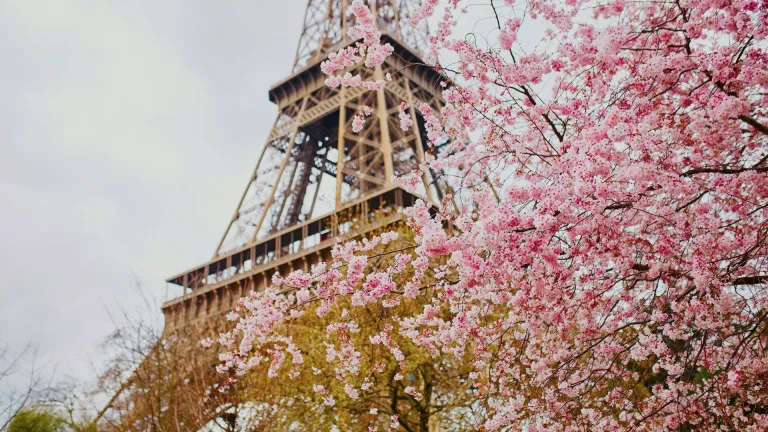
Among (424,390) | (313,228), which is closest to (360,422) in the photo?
(424,390)

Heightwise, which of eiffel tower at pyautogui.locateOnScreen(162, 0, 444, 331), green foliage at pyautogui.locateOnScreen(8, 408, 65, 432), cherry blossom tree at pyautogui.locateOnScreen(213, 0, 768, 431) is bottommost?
cherry blossom tree at pyautogui.locateOnScreen(213, 0, 768, 431)

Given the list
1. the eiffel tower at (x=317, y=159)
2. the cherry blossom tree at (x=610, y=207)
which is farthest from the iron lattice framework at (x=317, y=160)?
the cherry blossom tree at (x=610, y=207)

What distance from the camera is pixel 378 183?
2547cm

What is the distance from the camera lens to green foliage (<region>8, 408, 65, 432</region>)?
22141 mm

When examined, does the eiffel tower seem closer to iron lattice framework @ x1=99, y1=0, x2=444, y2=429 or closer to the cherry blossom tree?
iron lattice framework @ x1=99, y1=0, x2=444, y2=429

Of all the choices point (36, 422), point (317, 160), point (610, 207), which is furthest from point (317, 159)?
point (610, 207)

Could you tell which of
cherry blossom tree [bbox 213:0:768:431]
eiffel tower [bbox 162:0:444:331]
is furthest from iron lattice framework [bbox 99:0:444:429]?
cherry blossom tree [bbox 213:0:768:431]

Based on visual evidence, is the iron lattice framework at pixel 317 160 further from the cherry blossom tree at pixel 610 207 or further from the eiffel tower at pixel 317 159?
the cherry blossom tree at pixel 610 207

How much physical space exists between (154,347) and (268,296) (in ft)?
20.6

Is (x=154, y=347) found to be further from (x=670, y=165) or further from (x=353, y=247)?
(x=670, y=165)

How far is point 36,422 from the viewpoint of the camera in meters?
23.1

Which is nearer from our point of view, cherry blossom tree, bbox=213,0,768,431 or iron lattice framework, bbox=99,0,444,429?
cherry blossom tree, bbox=213,0,768,431

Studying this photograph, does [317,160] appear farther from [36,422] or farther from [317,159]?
[36,422]

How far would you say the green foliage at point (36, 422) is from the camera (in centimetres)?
2214
